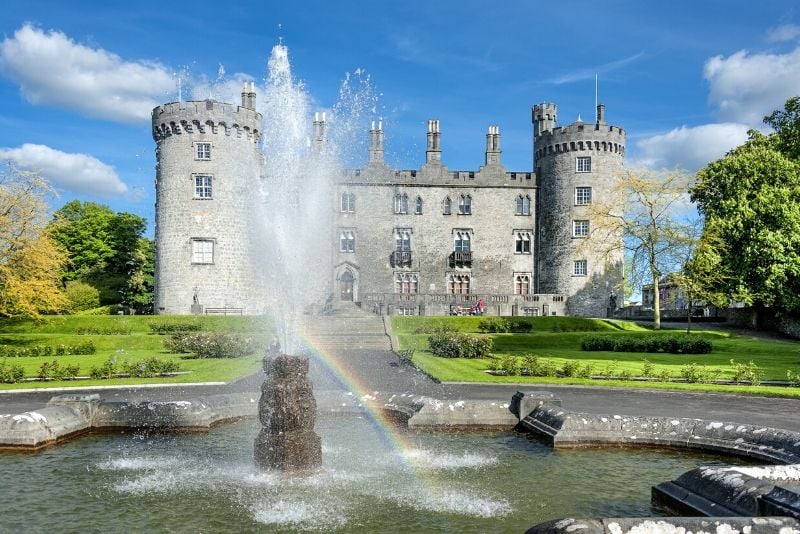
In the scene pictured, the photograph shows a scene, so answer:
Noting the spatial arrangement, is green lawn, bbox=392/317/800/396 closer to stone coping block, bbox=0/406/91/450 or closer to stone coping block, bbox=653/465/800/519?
stone coping block, bbox=0/406/91/450

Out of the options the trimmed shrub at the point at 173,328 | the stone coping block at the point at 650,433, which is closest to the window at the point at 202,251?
the trimmed shrub at the point at 173,328

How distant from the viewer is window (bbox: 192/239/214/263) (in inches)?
1767

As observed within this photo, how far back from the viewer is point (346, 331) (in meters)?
35.2

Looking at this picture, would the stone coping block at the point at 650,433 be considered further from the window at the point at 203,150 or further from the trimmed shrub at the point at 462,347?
the window at the point at 203,150

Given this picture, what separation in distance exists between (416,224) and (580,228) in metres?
13.5

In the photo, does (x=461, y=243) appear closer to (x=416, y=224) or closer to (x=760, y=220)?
(x=416, y=224)

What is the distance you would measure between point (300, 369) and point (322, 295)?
42072mm

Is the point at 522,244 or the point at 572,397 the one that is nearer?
the point at 572,397

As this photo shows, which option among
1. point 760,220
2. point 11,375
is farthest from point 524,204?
point 11,375

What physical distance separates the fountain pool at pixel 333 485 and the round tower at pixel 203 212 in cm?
3444

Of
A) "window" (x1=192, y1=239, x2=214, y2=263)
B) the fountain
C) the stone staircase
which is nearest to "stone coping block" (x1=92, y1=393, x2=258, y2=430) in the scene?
the fountain

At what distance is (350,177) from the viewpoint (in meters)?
52.9

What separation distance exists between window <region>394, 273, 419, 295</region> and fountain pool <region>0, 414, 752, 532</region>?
42.3 meters

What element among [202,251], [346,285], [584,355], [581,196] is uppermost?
[581,196]
